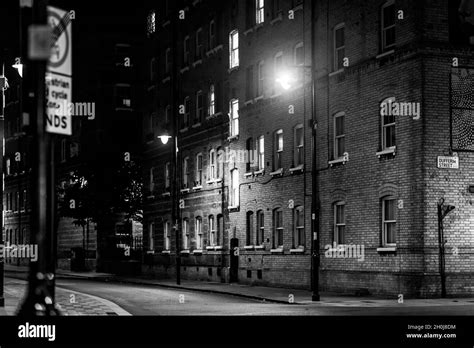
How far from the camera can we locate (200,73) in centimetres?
5053

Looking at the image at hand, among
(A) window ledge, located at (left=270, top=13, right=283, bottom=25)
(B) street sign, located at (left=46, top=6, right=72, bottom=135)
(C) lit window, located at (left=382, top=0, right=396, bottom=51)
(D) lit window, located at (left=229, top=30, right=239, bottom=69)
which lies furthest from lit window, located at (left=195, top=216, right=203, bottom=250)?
(B) street sign, located at (left=46, top=6, right=72, bottom=135)

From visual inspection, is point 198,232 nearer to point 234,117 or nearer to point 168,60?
point 234,117

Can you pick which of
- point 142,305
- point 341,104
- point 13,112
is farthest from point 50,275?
point 13,112

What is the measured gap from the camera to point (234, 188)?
45688 millimetres

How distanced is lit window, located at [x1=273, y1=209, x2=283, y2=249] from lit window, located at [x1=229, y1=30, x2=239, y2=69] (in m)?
8.49

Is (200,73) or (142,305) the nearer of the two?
(142,305)

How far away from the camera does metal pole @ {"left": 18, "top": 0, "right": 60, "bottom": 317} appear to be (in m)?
10.1

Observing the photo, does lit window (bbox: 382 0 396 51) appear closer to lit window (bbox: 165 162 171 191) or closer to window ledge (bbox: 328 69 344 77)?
window ledge (bbox: 328 69 344 77)

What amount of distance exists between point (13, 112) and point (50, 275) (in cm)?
8409

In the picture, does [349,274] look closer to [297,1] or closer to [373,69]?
[373,69]

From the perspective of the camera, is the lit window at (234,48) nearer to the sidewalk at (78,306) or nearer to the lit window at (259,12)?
the lit window at (259,12)

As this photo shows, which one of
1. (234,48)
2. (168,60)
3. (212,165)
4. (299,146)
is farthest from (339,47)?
(168,60)
